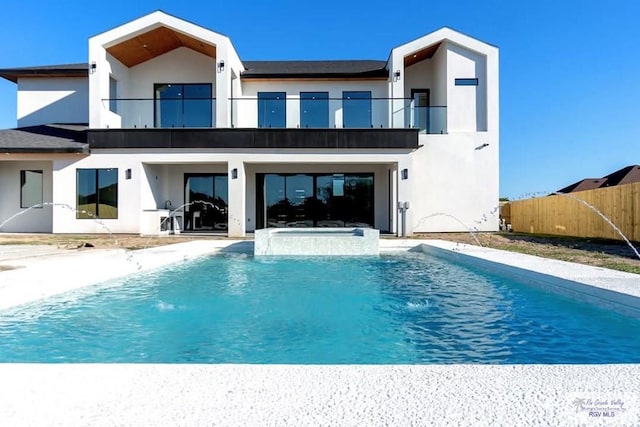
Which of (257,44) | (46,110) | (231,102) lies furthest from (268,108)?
(46,110)

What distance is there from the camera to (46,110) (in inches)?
748

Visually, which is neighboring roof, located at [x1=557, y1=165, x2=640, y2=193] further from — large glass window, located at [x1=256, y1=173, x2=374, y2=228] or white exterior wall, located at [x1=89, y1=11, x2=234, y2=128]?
white exterior wall, located at [x1=89, y1=11, x2=234, y2=128]

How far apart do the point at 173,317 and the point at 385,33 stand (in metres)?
23.5

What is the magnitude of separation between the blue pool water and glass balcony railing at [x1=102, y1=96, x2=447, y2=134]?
10.7m

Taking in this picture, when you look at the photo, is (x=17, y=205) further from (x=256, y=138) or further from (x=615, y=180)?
(x=615, y=180)

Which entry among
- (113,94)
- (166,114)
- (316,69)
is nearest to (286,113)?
(316,69)

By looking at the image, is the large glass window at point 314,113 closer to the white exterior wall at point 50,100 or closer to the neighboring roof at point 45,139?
the neighboring roof at point 45,139

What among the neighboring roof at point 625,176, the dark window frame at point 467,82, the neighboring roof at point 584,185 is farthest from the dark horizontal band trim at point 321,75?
the neighboring roof at point 584,185

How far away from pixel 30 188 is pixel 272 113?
1096 centimetres

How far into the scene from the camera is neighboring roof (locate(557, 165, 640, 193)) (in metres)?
24.4

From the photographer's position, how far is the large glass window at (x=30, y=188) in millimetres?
17797

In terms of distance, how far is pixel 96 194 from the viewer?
15992 mm

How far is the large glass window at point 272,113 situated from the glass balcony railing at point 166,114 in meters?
1.92

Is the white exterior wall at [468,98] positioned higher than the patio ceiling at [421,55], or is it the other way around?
the patio ceiling at [421,55]
